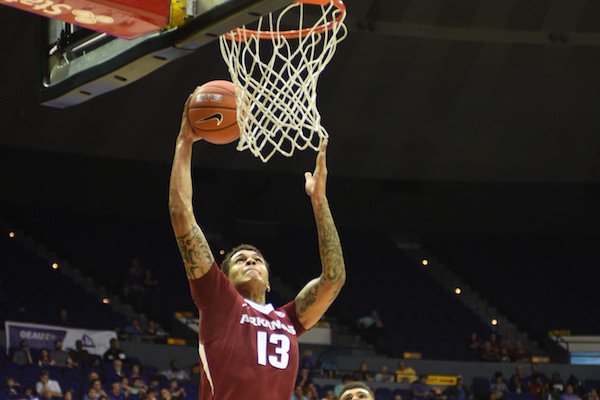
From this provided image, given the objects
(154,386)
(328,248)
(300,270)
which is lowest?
(328,248)

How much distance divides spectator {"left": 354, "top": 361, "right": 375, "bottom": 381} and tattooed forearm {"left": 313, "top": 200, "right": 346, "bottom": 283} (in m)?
12.4

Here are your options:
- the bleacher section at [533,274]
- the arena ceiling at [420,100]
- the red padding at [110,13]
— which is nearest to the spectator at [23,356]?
the arena ceiling at [420,100]

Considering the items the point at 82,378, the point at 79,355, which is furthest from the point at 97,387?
the point at 79,355

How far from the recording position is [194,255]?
3557 millimetres

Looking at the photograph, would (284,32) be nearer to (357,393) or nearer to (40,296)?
(357,393)

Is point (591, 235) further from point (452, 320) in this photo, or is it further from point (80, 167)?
point (80, 167)

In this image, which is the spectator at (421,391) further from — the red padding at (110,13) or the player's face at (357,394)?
the red padding at (110,13)

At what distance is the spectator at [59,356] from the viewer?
548 inches

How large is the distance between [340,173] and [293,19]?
5438mm

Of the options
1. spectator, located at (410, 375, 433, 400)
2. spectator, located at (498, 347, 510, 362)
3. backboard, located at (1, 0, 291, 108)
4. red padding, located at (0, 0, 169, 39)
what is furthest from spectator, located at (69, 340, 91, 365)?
red padding, located at (0, 0, 169, 39)

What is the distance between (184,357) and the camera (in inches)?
659

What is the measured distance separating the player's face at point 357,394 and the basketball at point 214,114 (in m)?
1.21

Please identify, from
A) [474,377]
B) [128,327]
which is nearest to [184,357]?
[128,327]

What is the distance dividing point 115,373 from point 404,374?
510 cm
